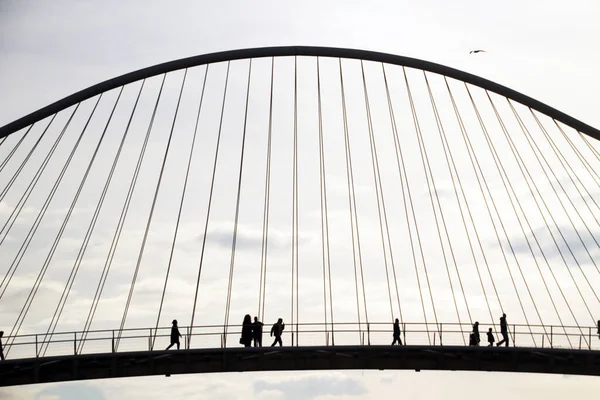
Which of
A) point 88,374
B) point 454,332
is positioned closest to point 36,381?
point 88,374

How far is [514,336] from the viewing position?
55.8 metres

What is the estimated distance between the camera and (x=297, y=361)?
176 feet

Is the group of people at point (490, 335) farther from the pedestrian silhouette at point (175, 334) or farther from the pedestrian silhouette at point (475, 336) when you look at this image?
the pedestrian silhouette at point (175, 334)

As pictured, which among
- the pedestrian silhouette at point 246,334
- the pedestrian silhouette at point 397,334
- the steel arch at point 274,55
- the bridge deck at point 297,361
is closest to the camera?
the bridge deck at point 297,361

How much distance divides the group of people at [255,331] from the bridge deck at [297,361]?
481 mm

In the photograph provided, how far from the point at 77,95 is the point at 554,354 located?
24.3 m

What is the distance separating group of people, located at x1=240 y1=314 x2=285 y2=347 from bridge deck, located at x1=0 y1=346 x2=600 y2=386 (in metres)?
0.48

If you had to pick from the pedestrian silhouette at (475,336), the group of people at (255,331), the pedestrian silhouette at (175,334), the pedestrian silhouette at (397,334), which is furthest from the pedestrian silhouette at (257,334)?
the pedestrian silhouette at (475,336)

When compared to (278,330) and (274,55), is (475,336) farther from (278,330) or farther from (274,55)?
(274,55)

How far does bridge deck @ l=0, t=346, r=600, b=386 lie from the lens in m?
50.8

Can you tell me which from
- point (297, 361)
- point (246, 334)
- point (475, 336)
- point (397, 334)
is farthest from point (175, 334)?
point (475, 336)

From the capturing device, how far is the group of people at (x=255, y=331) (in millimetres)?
52625

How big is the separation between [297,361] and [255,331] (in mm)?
2321

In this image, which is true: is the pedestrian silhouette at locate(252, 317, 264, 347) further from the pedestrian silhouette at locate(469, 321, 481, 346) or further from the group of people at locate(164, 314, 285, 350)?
the pedestrian silhouette at locate(469, 321, 481, 346)
